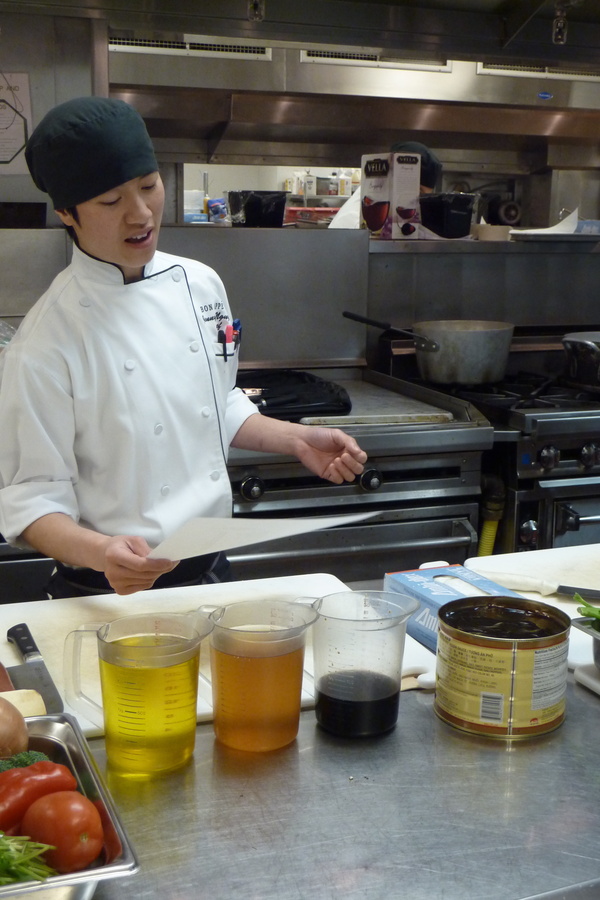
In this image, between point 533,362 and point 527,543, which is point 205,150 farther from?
point 527,543

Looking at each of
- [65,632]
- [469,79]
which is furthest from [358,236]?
[65,632]

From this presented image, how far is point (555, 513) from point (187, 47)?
2442 millimetres

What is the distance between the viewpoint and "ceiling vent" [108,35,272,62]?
377 centimetres

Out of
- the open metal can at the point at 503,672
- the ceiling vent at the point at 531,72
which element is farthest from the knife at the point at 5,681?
the ceiling vent at the point at 531,72

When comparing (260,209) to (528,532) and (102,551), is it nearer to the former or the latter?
(528,532)

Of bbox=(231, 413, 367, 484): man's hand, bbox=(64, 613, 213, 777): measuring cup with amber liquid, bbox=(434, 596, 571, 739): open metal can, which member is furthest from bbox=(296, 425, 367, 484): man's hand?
bbox=(64, 613, 213, 777): measuring cup with amber liquid

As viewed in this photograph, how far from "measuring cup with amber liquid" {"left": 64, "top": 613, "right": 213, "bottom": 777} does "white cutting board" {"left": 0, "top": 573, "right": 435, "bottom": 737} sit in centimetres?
15

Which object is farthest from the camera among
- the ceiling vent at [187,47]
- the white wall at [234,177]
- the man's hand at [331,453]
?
the white wall at [234,177]

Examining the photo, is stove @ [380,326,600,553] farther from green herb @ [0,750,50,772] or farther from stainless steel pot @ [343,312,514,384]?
green herb @ [0,750,50,772]

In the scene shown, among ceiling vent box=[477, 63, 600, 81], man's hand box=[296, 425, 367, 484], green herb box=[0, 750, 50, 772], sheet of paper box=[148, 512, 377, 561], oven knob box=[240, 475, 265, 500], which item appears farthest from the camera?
ceiling vent box=[477, 63, 600, 81]

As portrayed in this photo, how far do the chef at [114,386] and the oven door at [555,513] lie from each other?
1.21 m

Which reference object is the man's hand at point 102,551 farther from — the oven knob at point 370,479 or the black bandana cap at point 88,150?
the oven knob at point 370,479

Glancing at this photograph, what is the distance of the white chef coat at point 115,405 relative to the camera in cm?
145

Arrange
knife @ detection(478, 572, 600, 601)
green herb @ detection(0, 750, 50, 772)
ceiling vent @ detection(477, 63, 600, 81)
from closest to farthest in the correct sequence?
green herb @ detection(0, 750, 50, 772) < knife @ detection(478, 572, 600, 601) < ceiling vent @ detection(477, 63, 600, 81)
